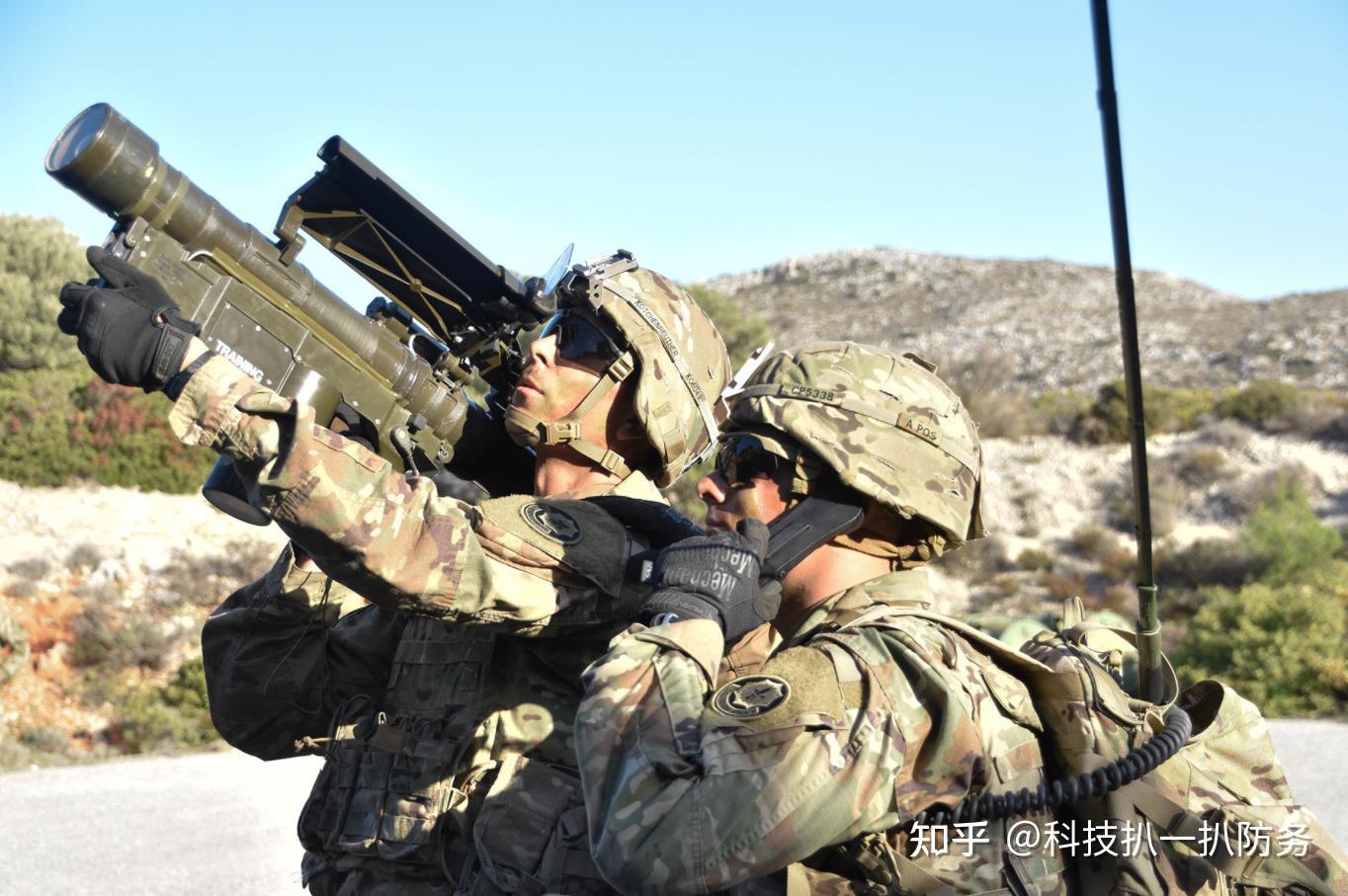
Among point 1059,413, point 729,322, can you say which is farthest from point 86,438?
point 1059,413

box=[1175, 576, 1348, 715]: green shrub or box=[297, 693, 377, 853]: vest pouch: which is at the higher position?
box=[1175, 576, 1348, 715]: green shrub

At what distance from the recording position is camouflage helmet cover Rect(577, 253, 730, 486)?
377 centimetres

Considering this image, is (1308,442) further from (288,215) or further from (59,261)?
(288,215)

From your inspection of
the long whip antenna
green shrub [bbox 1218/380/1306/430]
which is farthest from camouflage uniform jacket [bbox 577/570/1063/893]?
green shrub [bbox 1218/380/1306/430]

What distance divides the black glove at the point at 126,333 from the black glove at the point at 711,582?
4.21 ft

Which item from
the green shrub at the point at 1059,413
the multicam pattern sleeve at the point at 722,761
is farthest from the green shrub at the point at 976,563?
the multicam pattern sleeve at the point at 722,761

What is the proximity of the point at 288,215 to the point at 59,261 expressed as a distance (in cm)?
2328

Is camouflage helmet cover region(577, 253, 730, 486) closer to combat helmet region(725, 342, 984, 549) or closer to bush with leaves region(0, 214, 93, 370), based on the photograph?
combat helmet region(725, 342, 984, 549)

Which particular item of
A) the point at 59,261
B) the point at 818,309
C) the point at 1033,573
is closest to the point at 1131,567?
the point at 1033,573

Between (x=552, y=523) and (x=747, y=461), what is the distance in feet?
1.67

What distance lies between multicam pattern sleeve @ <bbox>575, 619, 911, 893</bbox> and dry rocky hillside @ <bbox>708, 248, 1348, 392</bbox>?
119 ft

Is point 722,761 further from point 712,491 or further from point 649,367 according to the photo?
point 649,367

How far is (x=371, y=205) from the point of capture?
4.18m

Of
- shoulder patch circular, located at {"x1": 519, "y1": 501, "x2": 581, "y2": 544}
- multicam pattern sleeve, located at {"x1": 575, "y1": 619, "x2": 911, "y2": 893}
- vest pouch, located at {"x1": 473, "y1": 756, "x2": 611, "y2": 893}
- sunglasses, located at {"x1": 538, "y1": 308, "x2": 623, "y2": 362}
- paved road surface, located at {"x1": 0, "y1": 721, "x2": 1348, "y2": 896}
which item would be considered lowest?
paved road surface, located at {"x1": 0, "y1": 721, "x2": 1348, "y2": 896}
